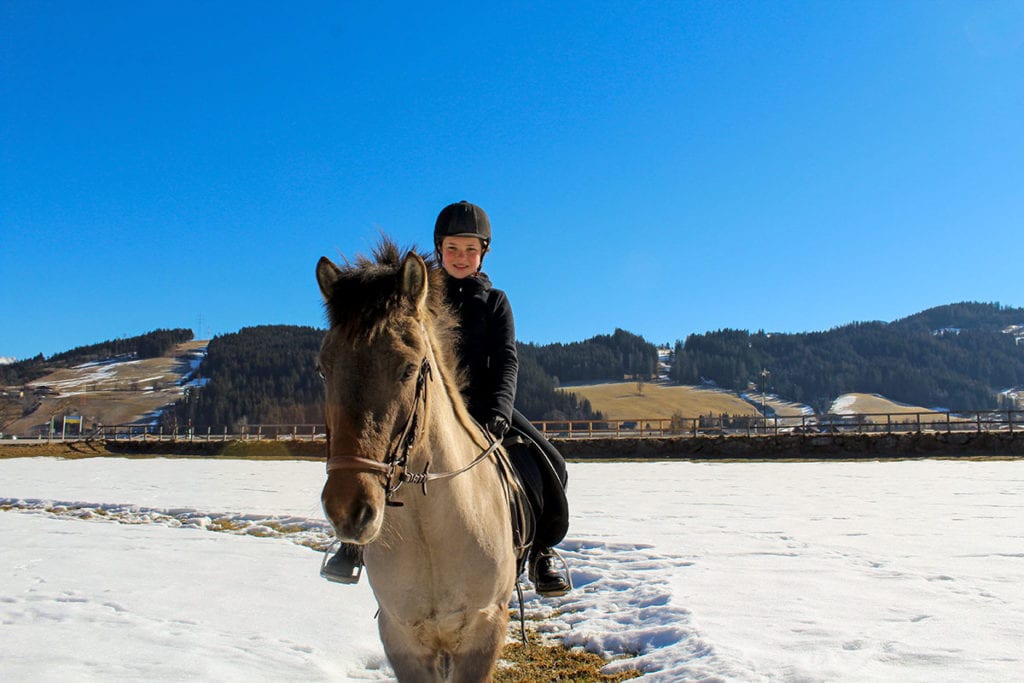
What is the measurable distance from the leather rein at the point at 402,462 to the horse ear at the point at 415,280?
0.24 m

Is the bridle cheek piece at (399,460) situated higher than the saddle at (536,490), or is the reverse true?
the bridle cheek piece at (399,460)

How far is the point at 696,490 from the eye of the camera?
17531 mm

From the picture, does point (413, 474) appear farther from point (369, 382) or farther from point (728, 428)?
point (728, 428)

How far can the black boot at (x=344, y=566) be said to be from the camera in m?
3.29

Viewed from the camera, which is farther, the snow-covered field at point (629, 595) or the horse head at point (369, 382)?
the snow-covered field at point (629, 595)

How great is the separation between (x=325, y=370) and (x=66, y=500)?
645 inches

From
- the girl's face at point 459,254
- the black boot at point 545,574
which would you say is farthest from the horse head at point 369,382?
the black boot at point 545,574

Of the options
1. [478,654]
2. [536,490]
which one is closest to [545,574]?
[536,490]

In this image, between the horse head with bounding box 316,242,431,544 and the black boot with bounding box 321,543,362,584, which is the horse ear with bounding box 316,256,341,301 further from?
the black boot with bounding box 321,543,362,584

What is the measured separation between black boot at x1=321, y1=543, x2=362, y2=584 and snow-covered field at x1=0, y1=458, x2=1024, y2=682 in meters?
2.43

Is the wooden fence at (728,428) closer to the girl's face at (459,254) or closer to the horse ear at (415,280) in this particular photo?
the girl's face at (459,254)

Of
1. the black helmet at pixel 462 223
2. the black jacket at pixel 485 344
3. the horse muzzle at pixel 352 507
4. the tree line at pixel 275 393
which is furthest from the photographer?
the tree line at pixel 275 393

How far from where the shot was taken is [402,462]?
2584 mm

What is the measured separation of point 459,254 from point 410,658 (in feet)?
7.67
